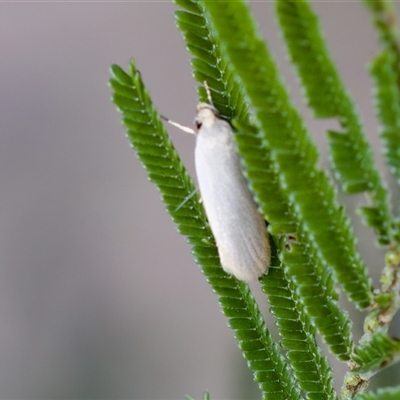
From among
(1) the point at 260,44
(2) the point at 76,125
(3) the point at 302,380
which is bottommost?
(3) the point at 302,380

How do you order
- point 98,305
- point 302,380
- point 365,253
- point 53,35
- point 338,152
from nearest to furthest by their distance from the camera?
point 338,152
point 302,380
point 365,253
point 53,35
point 98,305

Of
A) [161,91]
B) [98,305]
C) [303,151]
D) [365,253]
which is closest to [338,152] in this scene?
[303,151]

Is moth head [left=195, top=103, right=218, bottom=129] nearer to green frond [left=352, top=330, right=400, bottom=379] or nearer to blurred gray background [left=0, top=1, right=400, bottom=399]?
green frond [left=352, top=330, right=400, bottom=379]

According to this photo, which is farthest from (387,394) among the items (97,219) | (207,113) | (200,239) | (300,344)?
(97,219)

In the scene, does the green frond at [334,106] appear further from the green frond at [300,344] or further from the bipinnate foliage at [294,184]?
the green frond at [300,344]

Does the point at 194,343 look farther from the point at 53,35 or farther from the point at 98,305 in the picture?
the point at 53,35

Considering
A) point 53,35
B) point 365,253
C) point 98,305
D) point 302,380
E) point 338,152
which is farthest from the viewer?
point 98,305
